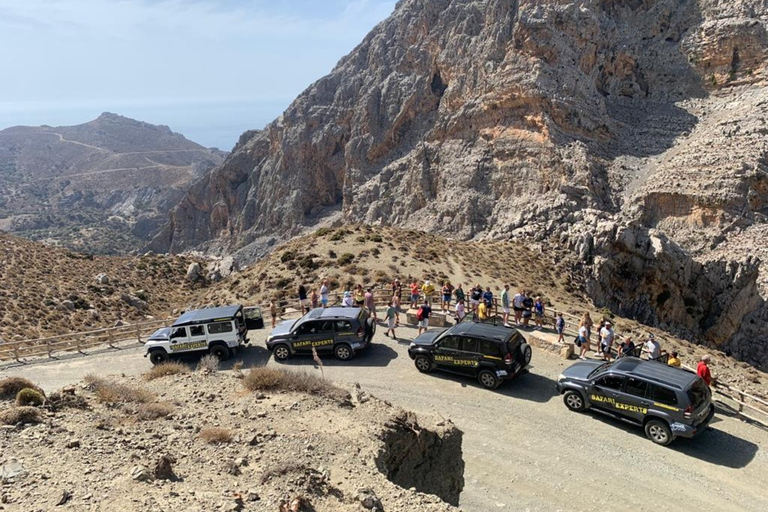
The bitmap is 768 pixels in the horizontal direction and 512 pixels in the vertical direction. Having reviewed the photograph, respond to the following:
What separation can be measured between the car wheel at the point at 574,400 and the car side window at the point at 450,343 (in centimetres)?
376

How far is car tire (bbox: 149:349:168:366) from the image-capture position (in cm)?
1998

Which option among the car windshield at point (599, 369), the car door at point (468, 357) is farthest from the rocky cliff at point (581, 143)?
the car door at point (468, 357)

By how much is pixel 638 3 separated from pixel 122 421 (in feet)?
230

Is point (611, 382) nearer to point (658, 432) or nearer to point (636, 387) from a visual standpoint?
point (636, 387)

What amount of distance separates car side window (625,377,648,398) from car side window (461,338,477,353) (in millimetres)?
4716

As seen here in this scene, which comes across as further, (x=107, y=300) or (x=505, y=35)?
(x=505, y=35)

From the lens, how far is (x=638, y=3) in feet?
201

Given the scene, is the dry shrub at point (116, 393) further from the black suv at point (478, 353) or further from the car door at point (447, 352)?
the car door at point (447, 352)

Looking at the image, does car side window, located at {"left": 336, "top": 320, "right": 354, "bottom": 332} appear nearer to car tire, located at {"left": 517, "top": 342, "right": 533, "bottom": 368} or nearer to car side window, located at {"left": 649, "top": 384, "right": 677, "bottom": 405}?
car tire, located at {"left": 517, "top": 342, "right": 533, "bottom": 368}

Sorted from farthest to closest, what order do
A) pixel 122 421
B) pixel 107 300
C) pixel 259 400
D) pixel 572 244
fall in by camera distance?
pixel 572 244 < pixel 107 300 < pixel 259 400 < pixel 122 421

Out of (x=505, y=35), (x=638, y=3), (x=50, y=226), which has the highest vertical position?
(x=638, y=3)

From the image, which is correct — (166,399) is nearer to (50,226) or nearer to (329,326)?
(329,326)

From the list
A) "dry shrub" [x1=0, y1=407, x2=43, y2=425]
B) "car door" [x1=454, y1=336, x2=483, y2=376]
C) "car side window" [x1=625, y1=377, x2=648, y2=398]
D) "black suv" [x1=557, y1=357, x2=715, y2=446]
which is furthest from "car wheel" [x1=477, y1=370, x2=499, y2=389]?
"dry shrub" [x1=0, y1=407, x2=43, y2=425]

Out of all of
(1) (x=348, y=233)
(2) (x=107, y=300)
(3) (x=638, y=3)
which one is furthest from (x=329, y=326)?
(3) (x=638, y=3)
